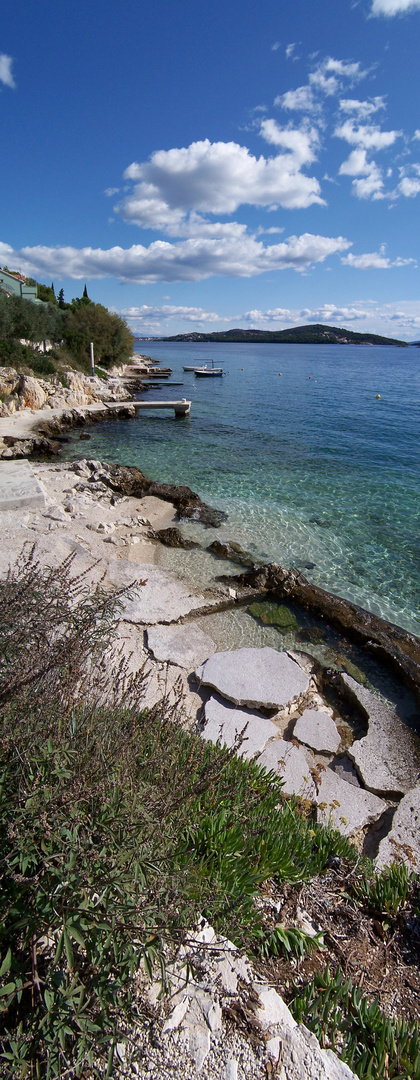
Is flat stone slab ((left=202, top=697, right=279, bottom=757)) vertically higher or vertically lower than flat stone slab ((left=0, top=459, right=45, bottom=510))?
lower

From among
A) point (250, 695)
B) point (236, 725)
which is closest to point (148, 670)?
point (236, 725)

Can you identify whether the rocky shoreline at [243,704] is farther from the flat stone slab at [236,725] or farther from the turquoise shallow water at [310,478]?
the turquoise shallow water at [310,478]

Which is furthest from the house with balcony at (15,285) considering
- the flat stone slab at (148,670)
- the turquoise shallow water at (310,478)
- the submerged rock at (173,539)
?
the flat stone slab at (148,670)

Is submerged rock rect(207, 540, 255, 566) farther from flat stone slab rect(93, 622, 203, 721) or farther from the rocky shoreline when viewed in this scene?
flat stone slab rect(93, 622, 203, 721)

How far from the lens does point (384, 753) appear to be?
521 cm

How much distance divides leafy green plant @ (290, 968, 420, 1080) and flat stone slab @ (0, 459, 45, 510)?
29.4ft

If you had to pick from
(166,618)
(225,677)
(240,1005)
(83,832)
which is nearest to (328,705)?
(225,677)

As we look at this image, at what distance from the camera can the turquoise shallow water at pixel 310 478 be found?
9.69 meters

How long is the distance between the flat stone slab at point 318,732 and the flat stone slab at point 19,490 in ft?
22.9

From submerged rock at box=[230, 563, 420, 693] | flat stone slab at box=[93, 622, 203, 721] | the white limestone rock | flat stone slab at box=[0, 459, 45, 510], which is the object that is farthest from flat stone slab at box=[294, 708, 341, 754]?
flat stone slab at box=[0, 459, 45, 510]

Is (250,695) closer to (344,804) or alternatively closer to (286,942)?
(344,804)

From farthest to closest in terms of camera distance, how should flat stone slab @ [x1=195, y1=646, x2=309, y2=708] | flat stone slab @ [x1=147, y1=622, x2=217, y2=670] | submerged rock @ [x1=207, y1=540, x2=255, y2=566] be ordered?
1. submerged rock @ [x1=207, y1=540, x2=255, y2=566]
2. flat stone slab @ [x1=147, y1=622, x2=217, y2=670]
3. flat stone slab @ [x1=195, y1=646, x2=309, y2=708]

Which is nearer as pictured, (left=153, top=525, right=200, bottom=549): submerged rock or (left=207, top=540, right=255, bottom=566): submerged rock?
(left=207, top=540, right=255, bottom=566): submerged rock

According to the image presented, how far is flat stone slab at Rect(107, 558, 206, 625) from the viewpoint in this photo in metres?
6.79
